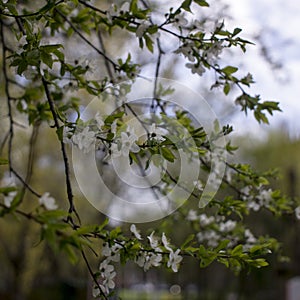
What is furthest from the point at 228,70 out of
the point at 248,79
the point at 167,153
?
the point at 167,153

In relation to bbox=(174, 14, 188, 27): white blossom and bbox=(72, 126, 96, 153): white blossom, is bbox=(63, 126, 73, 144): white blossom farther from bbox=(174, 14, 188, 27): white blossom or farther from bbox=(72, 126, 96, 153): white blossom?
bbox=(174, 14, 188, 27): white blossom

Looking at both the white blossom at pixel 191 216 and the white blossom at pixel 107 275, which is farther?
the white blossom at pixel 191 216

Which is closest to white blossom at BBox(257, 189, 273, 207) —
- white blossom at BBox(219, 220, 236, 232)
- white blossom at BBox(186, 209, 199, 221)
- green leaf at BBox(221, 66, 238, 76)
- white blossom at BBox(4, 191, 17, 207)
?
white blossom at BBox(219, 220, 236, 232)

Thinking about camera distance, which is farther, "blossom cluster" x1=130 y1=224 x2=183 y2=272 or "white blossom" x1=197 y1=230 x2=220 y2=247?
"white blossom" x1=197 y1=230 x2=220 y2=247

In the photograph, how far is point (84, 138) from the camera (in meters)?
0.90

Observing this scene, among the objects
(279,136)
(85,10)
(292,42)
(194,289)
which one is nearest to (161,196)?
(85,10)

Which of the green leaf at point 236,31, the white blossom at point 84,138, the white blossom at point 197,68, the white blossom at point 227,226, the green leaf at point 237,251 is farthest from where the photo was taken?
the white blossom at point 227,226

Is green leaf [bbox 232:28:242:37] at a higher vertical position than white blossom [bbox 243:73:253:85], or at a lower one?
lower

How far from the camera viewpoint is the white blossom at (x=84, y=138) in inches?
34.9

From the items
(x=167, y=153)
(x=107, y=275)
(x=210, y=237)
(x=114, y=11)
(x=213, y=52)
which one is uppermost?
(x=114, y=11)

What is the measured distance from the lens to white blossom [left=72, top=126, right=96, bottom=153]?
886mm

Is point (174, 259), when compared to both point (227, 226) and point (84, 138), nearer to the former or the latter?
point (84, 138)

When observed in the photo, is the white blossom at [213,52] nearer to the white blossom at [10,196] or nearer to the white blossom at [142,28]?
the white blossom at [142,28]

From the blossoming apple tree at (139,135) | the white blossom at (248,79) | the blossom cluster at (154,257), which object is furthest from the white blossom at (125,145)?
the white blossom at (248,79)
